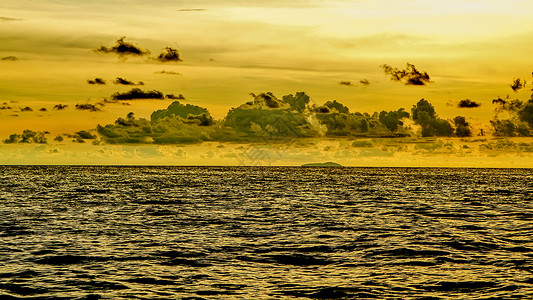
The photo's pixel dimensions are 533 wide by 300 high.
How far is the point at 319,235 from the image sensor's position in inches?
1881

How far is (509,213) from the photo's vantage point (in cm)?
7119

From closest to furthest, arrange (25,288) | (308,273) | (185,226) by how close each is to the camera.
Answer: (25,288) → (308,273) → (185,226)

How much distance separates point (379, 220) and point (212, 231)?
18.3 meters

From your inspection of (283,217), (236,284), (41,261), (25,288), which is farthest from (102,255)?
(283,217)

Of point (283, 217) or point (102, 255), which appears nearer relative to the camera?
point (102, 255)

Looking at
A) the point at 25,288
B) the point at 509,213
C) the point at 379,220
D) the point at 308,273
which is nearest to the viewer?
the point at 25,288

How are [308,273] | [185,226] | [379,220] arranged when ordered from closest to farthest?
[308,273] → [185,226] → [379,220]

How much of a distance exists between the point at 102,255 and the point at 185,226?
17178mm

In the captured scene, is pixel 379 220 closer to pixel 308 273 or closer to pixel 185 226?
pixel 185 226

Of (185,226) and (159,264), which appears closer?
(159,264)

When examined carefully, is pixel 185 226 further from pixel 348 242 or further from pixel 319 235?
pixel 348 242

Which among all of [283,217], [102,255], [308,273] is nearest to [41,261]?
[102,255]

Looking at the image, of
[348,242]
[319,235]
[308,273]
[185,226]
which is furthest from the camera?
[185,226]

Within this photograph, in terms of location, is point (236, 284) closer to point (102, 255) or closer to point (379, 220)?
point (102, 255)
